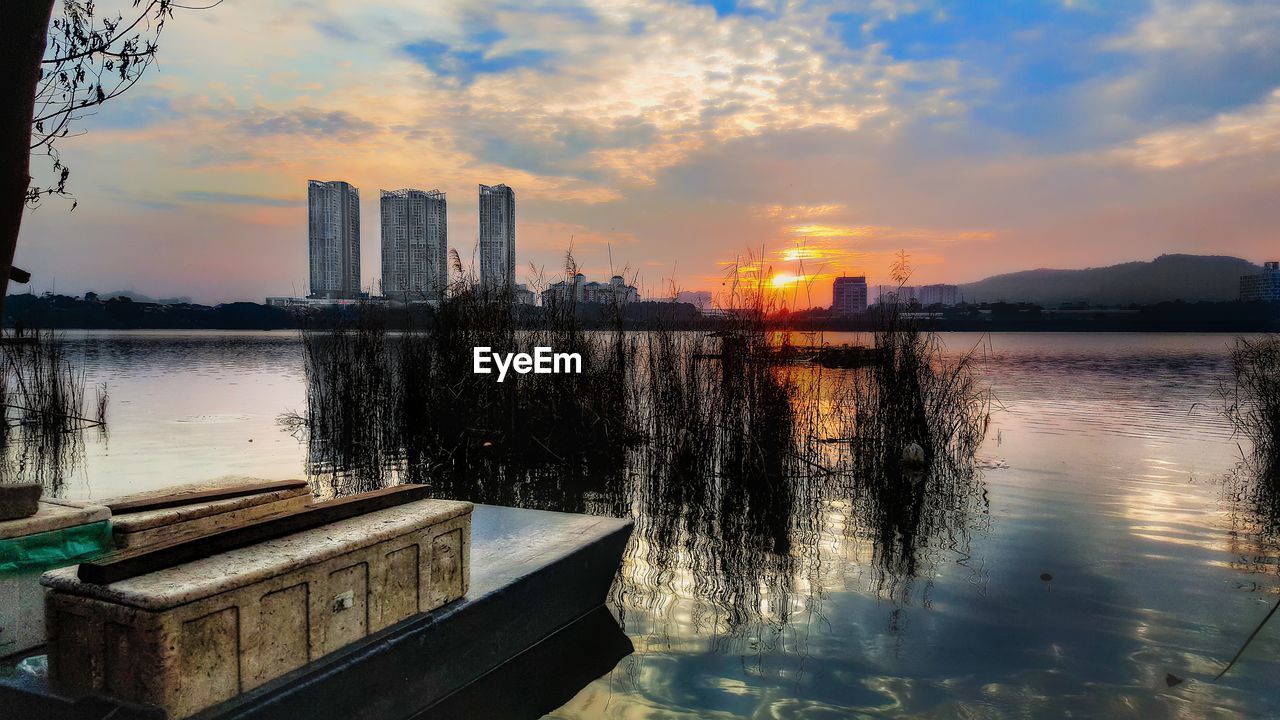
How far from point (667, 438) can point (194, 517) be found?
15.9 ft

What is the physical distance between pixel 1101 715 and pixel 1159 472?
5.38m

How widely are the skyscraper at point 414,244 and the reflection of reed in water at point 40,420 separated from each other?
12.1 feet

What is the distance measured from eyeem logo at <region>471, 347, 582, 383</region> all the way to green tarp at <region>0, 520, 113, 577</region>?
5.04 meters

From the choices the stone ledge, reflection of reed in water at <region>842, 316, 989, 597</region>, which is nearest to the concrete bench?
the stone ledge

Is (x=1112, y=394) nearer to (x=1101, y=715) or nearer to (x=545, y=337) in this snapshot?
(x=545, y=337)

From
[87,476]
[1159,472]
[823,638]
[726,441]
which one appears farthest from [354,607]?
[1159,472]

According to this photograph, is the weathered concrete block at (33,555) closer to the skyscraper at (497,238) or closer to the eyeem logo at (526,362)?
the eyeem logo at (526,362)

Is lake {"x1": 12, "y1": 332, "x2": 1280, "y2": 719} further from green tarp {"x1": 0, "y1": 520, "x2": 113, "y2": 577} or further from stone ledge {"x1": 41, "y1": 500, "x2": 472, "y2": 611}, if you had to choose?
green tarp {"x1": 0, "y1": 520, "x2": 113, "y2": 577}

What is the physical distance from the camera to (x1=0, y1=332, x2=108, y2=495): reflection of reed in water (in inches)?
296

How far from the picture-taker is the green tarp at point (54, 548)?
2.04 metres

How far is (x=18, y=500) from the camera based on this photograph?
6.74 ft

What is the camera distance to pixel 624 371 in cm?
718

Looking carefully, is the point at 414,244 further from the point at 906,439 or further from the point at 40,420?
the point at 906,439

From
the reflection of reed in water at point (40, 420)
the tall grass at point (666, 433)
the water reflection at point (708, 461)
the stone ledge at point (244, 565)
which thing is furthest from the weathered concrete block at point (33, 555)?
the reflection of reed in water at point (40, 420)
